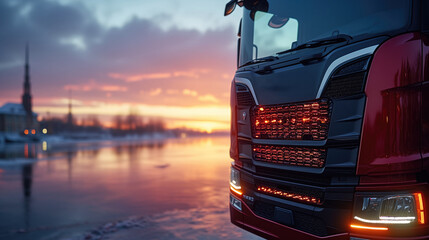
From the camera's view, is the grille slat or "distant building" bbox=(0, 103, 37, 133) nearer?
the grille slat

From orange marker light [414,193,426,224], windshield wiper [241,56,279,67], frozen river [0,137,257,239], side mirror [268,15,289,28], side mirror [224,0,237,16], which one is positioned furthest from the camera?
frozen river [0,137,257,239]

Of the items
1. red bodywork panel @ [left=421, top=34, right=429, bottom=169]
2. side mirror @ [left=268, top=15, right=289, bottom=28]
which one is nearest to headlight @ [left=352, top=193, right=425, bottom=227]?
red bodywork panel @ [left=421, top=34, right=429, bottom=169]

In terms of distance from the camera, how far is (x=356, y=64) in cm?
221

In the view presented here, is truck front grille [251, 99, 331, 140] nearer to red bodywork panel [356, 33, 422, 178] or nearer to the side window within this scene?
red bodywork panel [356, 33, 422, 178]

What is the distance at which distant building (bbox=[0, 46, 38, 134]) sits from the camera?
255 ft

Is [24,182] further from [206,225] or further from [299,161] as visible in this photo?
[299,161]

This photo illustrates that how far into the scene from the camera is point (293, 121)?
262 cm

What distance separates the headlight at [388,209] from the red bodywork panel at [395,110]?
125mm

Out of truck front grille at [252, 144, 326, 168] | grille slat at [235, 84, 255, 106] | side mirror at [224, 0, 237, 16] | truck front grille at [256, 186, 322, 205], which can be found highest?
side mirror at [224, 0, 237, 16]

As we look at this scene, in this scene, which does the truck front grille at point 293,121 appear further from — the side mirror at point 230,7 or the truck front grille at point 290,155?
the side mirror at point 230,7

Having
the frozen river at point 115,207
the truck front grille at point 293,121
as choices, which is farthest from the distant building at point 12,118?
the truck front grille at point 293,121

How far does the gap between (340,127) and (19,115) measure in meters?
100

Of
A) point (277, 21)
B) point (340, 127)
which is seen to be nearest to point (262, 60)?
point (277, 21)

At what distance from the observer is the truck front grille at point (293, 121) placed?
2389mm
